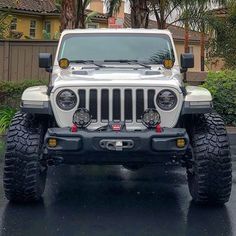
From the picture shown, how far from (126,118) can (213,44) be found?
18609mm

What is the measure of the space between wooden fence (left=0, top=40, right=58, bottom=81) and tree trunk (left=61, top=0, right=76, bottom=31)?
655mm

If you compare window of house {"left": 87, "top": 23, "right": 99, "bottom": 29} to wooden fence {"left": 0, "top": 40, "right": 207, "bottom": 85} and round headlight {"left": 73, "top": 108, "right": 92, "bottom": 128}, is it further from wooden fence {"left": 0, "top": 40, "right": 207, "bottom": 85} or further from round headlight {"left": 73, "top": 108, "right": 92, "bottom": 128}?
round headlight {"left": 73, "top": 108, "right": 92, "bottom": 128}

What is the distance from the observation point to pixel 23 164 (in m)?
6.02

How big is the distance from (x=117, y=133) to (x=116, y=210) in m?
0.83

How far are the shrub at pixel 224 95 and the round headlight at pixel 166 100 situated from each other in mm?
6987

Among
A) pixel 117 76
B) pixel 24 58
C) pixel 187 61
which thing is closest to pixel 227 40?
pixel 24 58

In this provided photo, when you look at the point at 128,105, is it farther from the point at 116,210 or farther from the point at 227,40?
the point at 227,40

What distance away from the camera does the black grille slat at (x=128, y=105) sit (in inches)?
240

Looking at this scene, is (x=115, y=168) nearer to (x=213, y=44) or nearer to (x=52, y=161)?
(x=52, y=161)

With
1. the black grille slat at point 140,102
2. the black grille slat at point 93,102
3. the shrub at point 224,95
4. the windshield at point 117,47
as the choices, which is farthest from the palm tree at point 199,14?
the black grille slat at point 93,102

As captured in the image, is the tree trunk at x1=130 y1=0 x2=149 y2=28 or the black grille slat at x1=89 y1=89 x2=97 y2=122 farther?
the tree trunk at x1=130 y1=0 x2=149 y2=28

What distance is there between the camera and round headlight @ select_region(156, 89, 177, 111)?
242 inches

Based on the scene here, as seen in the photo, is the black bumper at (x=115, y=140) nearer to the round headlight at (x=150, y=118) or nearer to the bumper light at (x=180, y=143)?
the bumper light at (x=180, y=143)

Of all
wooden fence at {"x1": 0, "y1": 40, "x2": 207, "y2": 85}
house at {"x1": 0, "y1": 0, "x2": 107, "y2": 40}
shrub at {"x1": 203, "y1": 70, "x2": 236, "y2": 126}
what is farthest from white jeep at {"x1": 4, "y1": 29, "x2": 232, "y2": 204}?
house at {"x1": 0, "y1": 0, "x2": 107, "y2": 40}
